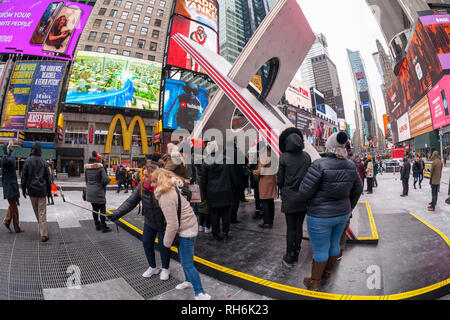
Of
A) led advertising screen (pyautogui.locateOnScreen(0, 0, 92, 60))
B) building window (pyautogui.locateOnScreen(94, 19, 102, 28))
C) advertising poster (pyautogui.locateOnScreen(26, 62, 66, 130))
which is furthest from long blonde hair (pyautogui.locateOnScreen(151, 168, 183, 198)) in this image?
building window (pyautogui.locateOnScreen(94, 19, 102, 28))

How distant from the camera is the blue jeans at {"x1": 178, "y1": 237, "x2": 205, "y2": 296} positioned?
2.17m

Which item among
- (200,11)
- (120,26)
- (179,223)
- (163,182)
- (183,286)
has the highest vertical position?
(200,11)

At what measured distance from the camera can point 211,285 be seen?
8.32 feet

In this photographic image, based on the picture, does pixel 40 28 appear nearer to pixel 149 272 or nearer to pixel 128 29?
pixel 128 29

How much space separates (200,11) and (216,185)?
111ft

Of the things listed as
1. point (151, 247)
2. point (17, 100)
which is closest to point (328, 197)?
point (151, 247)

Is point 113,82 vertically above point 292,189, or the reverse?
point 113,82

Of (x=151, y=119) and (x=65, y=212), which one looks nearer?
(x=65, y=212)

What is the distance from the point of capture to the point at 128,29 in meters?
30.9

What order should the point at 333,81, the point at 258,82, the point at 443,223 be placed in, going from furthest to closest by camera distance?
the point at 333,81, the point at 258,82, the point at 443,223

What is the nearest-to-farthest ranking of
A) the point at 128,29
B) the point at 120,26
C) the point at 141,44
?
the point at 120,26
the point at 128,29
the point at 141,44

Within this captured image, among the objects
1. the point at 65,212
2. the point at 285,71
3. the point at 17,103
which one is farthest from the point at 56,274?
the point at 17,103

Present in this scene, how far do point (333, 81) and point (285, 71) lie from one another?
15914 centimetres
